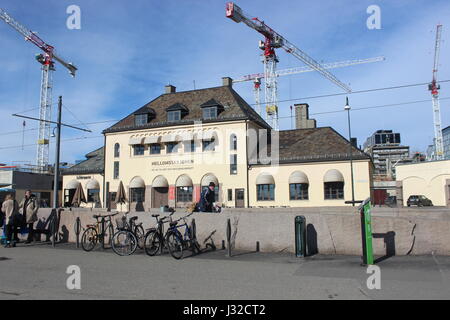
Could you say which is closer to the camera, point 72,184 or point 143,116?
point 143,116

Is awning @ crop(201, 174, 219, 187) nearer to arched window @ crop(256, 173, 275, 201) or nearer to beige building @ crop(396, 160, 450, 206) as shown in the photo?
arched window @ crop(256, 173, 275, 201)

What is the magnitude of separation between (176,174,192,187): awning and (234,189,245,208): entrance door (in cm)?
484

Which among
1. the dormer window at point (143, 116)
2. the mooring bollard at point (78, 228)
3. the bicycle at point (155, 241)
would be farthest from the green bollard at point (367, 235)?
the dormer window at point (143, 116)

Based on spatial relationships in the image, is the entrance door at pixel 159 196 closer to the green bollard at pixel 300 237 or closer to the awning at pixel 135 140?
the awning at pixel 135 140

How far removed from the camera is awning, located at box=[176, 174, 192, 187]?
38312 millimetres

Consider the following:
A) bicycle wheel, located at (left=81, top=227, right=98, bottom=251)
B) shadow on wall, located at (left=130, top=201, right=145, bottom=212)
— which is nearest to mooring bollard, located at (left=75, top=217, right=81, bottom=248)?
bicycle wheel, located at (left=81, top=227, right=98, bottom=251)

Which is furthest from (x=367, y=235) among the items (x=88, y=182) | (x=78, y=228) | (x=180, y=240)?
(x=88, y=182)

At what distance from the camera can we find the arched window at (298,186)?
3419 centimetres

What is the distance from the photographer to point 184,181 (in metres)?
38.5

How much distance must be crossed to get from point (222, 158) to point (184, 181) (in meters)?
4.44

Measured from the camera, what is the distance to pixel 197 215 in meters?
12.4

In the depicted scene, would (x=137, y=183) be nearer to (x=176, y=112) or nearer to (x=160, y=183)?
(x=160, y=183)

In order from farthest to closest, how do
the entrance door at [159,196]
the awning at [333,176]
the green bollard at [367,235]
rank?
1. the entrance door at [159,196]
2. the awning at [333,176]
3. the green bollard at [367,235]
